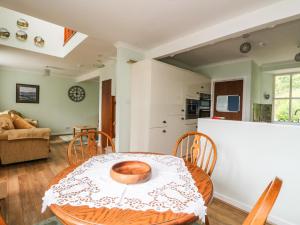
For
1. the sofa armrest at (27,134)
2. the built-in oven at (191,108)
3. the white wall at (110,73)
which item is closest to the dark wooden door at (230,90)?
the built-in oven at (191,108)

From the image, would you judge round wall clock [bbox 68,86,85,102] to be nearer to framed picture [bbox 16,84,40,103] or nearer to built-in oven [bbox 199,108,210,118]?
framed picture [bbox 16,84,40,103]

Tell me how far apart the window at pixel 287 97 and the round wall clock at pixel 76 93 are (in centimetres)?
699

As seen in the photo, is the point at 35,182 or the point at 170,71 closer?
the point at 35,182

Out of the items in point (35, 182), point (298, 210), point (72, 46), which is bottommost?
point (35, 182)

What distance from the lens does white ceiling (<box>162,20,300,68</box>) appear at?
2.51 metres

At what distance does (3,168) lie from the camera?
3041mm

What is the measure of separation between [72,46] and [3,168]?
8.88 feet

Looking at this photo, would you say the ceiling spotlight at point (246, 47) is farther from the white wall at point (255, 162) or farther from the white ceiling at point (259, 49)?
the white wall at point (255, 162)

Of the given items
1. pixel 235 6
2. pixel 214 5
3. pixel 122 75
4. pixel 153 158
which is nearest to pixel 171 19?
pixel 214 5

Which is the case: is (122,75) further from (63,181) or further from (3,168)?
(3,168)

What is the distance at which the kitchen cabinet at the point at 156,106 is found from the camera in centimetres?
271

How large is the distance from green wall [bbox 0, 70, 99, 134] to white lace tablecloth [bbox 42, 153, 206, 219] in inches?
243

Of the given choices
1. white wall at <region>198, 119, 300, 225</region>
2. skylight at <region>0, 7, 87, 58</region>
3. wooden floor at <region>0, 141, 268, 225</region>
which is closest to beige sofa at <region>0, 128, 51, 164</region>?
wooden floor at <region>0, 141, 268, 225</region>

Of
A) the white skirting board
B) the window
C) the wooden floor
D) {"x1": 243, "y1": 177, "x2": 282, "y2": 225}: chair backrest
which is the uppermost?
the window
